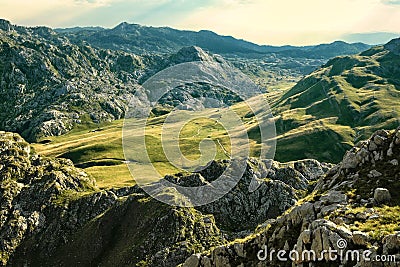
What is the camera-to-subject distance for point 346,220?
3597 centimetres

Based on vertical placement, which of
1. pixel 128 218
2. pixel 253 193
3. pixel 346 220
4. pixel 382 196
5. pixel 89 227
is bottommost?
pixel 89 227

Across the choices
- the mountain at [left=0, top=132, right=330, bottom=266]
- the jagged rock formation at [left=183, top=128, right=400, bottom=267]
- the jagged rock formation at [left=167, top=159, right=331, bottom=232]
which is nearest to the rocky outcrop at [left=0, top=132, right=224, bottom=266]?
the mountain at [left=0, top=132, right=330, bottom=266]

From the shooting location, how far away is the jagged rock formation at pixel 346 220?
31.9 m

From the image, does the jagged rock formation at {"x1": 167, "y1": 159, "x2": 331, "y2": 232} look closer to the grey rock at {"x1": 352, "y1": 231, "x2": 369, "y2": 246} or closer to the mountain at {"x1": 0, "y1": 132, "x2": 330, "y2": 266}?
the mountain at {"x1": 0, "y1": 132, "x2": 330, "y2": 266}

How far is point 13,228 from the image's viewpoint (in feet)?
345

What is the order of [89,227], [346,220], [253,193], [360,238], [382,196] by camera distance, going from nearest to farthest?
1. [360,238]
2. [346,220]
3. [382,196]
4. [89,227]
5. [253,193]

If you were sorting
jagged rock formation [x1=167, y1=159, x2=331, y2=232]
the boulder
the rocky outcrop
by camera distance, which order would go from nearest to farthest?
the boulder, the rocky outcrop, jagged rock formation [x1=167, y1=159, x2=331, y2=232]

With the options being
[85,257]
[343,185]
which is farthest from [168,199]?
[343,185]

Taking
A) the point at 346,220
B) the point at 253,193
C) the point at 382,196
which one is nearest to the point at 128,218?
the point at 253,193

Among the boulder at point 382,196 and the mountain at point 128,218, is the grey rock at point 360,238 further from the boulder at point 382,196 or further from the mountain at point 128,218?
the mountain at point 128,218

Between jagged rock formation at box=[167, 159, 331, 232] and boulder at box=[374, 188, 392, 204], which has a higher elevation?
boulder at box=[374, 188, 392, 204]

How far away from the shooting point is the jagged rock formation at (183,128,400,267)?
31891mm

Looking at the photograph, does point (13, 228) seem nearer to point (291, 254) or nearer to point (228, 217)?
point (228, 217)

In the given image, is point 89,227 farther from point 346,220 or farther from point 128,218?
point 346,220
